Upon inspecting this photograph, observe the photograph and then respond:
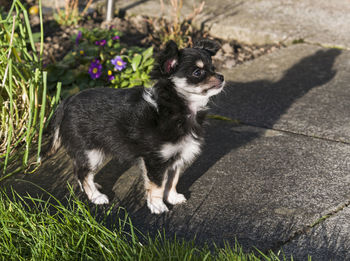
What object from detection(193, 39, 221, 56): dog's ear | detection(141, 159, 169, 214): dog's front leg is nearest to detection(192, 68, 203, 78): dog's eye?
detection(193, 39, 221, 56): dog's ear

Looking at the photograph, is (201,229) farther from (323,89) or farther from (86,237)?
(323,89)

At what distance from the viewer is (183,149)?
3641mm

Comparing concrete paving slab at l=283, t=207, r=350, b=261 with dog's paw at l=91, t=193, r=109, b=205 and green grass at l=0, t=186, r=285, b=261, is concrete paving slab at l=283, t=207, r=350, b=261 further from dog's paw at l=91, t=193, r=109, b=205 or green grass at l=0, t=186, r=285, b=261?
dog's paw at l=91, t=193, r=109, b=205

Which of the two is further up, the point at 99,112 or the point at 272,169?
the point at 99,112

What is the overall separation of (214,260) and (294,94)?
3077 millimetres

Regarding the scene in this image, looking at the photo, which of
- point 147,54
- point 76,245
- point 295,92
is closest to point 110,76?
point 147,54

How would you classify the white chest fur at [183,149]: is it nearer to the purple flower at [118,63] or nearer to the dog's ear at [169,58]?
the dog's ear at [169,58]

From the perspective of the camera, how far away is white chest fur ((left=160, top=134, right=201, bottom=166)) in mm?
3592

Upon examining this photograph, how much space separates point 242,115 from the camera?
5.14m

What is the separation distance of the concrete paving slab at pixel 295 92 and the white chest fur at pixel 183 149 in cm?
131

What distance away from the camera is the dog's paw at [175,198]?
385 cm

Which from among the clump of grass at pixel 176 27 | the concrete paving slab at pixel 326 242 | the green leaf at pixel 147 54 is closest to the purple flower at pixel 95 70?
the green leaf at pixel 147 54

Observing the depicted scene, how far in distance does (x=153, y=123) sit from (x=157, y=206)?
612 millimetres

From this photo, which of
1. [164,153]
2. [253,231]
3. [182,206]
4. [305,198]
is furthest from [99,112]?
[305,198]
